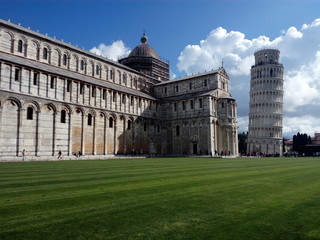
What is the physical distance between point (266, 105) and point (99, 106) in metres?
63.6

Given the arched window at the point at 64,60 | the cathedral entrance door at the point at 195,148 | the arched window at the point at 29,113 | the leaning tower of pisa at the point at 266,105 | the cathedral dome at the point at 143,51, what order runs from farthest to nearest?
the leaning tower of pisa at the point at 266,105 → the cathedral dome at the point at 143,51 → the cathedral entrance door at the point at 195,148 → the arched window at the point at 64,60 → the arched window at the point at 29,113

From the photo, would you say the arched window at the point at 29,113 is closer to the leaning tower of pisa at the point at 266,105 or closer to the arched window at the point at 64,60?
the arched window at the point at 64,60

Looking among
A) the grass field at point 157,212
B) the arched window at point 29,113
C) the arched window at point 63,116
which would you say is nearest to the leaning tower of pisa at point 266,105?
the arched window at point 63,116

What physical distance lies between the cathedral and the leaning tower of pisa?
121 ft

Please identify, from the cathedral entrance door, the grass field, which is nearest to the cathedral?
the cathedral entrance door

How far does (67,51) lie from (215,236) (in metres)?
44.4

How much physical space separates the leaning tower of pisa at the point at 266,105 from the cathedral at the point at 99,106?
36.9m

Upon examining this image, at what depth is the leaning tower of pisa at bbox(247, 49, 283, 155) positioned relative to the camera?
8638cm

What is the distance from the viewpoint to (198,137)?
5094cm

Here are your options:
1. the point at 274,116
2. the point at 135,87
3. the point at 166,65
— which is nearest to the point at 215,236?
the point at 135,87

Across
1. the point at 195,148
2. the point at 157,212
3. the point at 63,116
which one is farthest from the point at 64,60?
the point at 157,212

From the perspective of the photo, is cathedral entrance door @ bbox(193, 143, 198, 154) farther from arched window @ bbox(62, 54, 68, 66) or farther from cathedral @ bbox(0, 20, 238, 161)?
arched window @ bbox(62, 54, 68, 66)

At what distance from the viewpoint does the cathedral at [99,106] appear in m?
32.3

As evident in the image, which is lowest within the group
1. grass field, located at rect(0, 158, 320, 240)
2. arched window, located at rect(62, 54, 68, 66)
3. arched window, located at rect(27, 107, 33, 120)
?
grass field, located at rect(0, 158, 320, 240)
